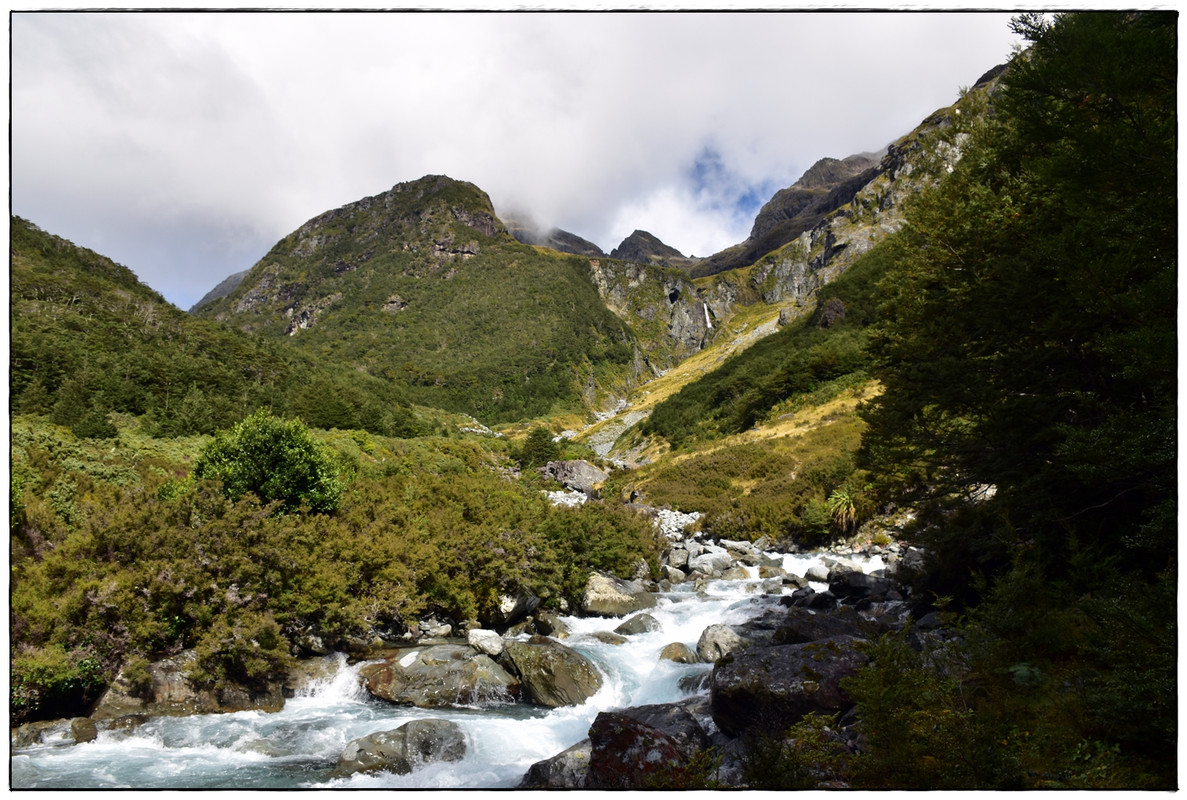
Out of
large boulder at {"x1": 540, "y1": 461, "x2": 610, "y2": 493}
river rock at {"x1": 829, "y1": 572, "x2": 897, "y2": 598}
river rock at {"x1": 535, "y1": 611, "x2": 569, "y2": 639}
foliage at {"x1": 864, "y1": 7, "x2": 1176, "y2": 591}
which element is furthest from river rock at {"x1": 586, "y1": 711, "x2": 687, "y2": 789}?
large boulder at {"x1": 540, "y1": 461, "x2": 610, "y2": 493}

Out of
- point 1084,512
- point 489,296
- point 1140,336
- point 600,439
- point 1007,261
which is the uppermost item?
point 489,296

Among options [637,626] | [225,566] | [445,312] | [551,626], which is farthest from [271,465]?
[445,312]

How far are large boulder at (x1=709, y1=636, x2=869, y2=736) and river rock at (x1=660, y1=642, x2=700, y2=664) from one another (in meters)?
2.66

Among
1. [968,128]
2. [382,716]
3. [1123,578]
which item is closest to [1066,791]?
[1123,578]

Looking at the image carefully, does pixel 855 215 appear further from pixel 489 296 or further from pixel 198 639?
pixel 198 639

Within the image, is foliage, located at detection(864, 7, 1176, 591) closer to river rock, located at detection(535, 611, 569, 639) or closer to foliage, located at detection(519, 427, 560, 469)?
river rock, located at detection(535, 611, 569, 639)

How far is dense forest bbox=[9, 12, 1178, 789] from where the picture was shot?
15.4 feet

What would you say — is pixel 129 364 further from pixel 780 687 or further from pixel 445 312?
pixel 445 312

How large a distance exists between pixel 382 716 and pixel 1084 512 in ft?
37.7

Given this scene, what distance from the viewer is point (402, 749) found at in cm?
728

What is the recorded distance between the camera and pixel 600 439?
235ft

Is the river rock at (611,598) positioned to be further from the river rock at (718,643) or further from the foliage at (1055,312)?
the foliage at (1055,312)

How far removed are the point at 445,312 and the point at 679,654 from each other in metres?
149

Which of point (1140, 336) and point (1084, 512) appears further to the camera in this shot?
point (1084, 512)
